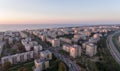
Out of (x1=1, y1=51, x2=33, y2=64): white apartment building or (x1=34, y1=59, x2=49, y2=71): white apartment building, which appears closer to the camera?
(x1=34, y1=59, x2=49, y2=71): white apartment building

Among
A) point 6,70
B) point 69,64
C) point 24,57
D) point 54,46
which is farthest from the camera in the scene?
point 54,46

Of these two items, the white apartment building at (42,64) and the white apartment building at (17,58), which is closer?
the white apartment building at (42,64)

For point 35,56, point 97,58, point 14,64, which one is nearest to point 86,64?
point 97,58

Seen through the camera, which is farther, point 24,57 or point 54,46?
point 54,46

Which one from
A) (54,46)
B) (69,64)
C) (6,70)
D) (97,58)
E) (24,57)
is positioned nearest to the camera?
(6,70)

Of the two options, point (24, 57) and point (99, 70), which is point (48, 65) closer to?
point (24, 57)

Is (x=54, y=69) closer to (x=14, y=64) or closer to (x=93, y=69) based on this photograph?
(x=93, y=69)

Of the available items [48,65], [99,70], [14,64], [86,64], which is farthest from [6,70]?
[99,70]

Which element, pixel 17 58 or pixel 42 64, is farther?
pixel 17 58

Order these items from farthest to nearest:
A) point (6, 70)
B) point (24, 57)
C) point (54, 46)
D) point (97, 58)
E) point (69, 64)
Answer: point (54, 46)
point (97, 58)
point (24, 57)
point (69, 64)
point (6, 70)
